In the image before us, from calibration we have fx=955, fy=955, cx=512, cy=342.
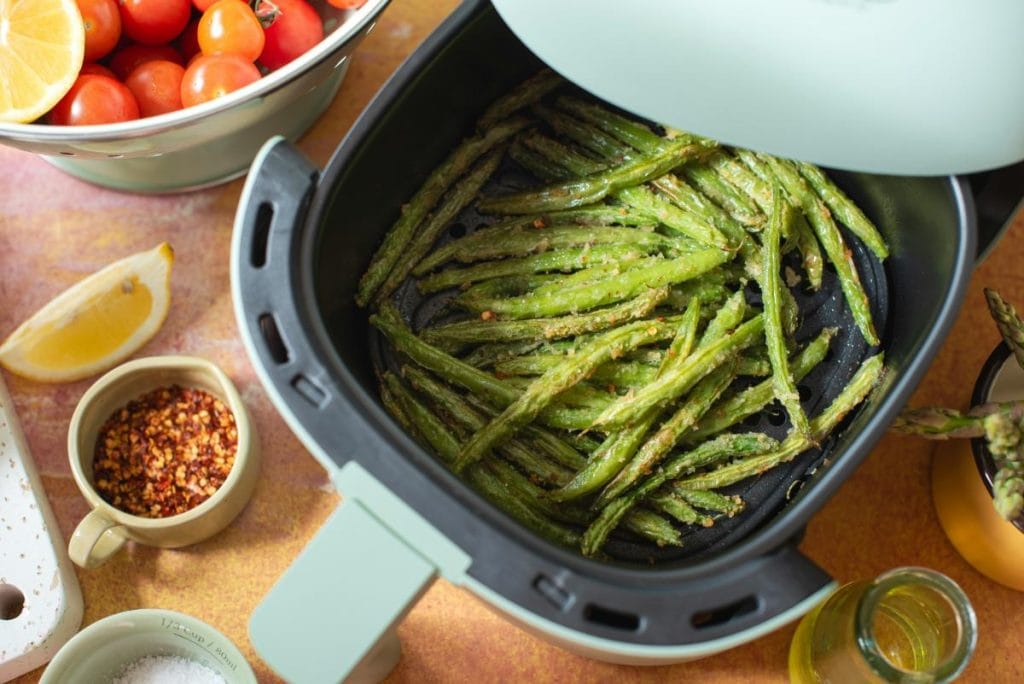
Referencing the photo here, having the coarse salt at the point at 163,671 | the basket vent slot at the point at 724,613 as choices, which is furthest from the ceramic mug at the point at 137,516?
the basket vent slot at the point at 724,613

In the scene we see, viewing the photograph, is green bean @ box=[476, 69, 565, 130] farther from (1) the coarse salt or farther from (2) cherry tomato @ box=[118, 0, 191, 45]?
(1) the coarse salt

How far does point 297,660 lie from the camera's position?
0.84 m

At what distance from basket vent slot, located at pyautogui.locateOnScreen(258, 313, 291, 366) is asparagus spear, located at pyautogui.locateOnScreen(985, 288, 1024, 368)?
32.5 inches

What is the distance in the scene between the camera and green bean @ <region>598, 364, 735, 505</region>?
3.69ft

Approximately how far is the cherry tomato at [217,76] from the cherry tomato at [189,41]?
15 cm

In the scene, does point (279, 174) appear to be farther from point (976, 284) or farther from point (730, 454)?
point (976, 284)

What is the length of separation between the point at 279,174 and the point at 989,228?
0.79 metres

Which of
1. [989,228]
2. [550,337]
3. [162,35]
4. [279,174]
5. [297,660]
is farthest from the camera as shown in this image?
[162,35]

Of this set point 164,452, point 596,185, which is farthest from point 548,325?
point 164,452

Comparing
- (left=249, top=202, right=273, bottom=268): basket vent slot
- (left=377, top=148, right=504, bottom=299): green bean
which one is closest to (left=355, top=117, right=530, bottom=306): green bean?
(left=377, top=148, right=504, bottom=299): green bean

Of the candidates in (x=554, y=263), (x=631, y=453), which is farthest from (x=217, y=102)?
(x=631, y=453)

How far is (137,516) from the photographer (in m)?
1.17

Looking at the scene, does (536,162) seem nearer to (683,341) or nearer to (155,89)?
(683,341)

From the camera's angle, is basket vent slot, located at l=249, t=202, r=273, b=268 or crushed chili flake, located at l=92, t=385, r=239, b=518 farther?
crushed chili flake, located at l=92, t=385, r=239, b=518
